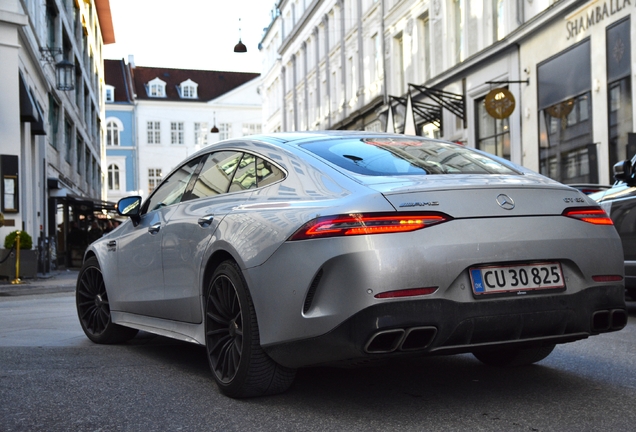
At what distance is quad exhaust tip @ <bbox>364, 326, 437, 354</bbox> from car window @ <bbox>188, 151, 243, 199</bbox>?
1645 millimetres

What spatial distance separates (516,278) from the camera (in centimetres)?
403

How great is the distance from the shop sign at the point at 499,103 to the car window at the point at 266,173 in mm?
18691

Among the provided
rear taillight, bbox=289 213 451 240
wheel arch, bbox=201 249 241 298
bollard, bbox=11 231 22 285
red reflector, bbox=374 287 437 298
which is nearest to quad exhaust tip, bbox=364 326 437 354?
red reflector, bbox=374 287 437 298

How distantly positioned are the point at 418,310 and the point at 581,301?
0.88 meters

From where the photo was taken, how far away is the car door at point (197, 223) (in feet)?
16.0

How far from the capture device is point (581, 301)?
4148 millimetres

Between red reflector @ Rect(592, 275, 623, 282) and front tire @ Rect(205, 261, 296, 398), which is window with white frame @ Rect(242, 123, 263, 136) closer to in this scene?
front tire @ Rect(205, 261, 296, 398)

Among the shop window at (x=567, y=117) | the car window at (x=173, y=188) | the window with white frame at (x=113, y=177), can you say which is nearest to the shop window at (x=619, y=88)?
the shop window at (x=567, y=117)

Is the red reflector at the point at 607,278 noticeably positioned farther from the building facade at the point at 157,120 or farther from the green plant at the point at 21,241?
the building facade at the point at 157,120

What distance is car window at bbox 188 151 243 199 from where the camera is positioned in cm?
517

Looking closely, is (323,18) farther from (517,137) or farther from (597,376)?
(597,376)

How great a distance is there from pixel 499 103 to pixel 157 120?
61458mm

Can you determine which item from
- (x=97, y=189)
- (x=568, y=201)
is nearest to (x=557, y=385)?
(x=568, y=201)

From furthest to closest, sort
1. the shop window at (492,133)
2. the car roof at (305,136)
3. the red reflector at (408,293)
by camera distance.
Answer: the shop window at (492,133) → the car roof at (305,136) → the red reflector at (408,293)
